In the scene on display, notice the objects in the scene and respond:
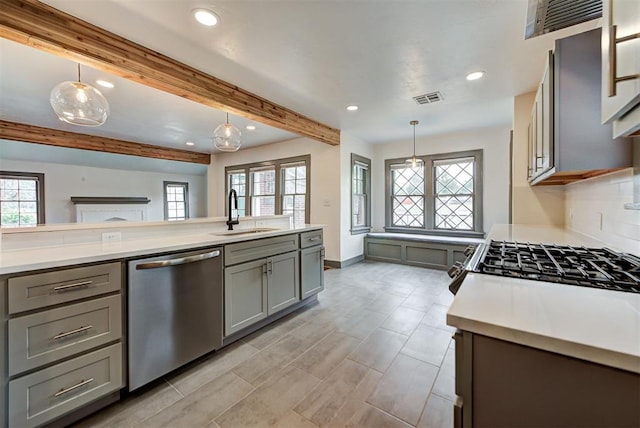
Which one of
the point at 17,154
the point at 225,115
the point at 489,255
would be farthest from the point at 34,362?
the point at 17,154

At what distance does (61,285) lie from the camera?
135 centimetres

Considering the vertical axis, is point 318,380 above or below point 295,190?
below

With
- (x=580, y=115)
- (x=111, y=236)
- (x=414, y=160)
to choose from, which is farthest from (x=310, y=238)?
(x=580, y=115)

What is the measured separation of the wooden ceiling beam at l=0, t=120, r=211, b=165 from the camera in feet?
14.3

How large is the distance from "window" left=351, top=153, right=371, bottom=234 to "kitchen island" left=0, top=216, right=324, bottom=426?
3.31 metres

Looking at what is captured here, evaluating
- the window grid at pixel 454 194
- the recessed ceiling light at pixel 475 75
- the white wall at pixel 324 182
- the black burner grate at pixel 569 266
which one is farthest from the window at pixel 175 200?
the black burner grate at pixel 569 266

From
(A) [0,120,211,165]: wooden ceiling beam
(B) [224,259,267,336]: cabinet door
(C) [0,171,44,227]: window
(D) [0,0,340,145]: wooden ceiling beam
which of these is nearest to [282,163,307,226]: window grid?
(D) [0,0,340,145]: wooden ceiling beam

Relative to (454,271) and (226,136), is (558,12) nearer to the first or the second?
(454,271)

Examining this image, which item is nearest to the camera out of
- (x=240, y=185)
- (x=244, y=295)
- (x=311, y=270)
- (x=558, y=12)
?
(x=558, y=12)

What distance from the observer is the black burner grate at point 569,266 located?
0.96 meters

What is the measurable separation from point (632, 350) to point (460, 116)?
4.27 metres

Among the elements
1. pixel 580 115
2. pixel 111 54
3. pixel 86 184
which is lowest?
pixel 580 115

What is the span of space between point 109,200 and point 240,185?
328cm

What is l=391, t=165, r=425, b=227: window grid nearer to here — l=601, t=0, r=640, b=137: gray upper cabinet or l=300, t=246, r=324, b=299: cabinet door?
l=300, t=246, r=324, b=299: cabinet door
